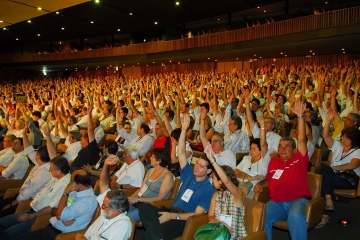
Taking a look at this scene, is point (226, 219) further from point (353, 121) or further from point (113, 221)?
point (353, 121)

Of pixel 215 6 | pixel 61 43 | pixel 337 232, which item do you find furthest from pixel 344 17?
pixel 61 43

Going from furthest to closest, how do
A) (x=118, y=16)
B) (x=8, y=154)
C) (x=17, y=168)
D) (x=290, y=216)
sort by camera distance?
(x=118, y=16), (x=8, y=154), (x=17, y=168), (x=290, y=216)

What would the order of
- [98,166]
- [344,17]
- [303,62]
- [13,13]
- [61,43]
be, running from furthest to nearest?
[61,43]
[303,62]
[344,17]
[98,166]
[13,13]

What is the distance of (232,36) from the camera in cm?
1409

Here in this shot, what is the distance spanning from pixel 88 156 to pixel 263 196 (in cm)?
264

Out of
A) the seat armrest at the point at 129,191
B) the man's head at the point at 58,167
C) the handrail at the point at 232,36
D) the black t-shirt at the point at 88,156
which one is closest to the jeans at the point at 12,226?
the man's head at the point at 58,167

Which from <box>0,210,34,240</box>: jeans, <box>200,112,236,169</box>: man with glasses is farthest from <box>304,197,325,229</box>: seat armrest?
<box>0,210,34,240</box>: jeans

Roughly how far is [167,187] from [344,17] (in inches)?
345

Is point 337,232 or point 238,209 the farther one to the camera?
point 337,232

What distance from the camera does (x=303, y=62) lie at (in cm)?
1639

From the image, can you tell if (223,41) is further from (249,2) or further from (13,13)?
(13,13)

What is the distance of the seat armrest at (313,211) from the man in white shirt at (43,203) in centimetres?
237

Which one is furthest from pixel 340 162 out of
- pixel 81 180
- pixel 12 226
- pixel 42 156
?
pixel 12 226

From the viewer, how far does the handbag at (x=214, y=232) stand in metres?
2.43
